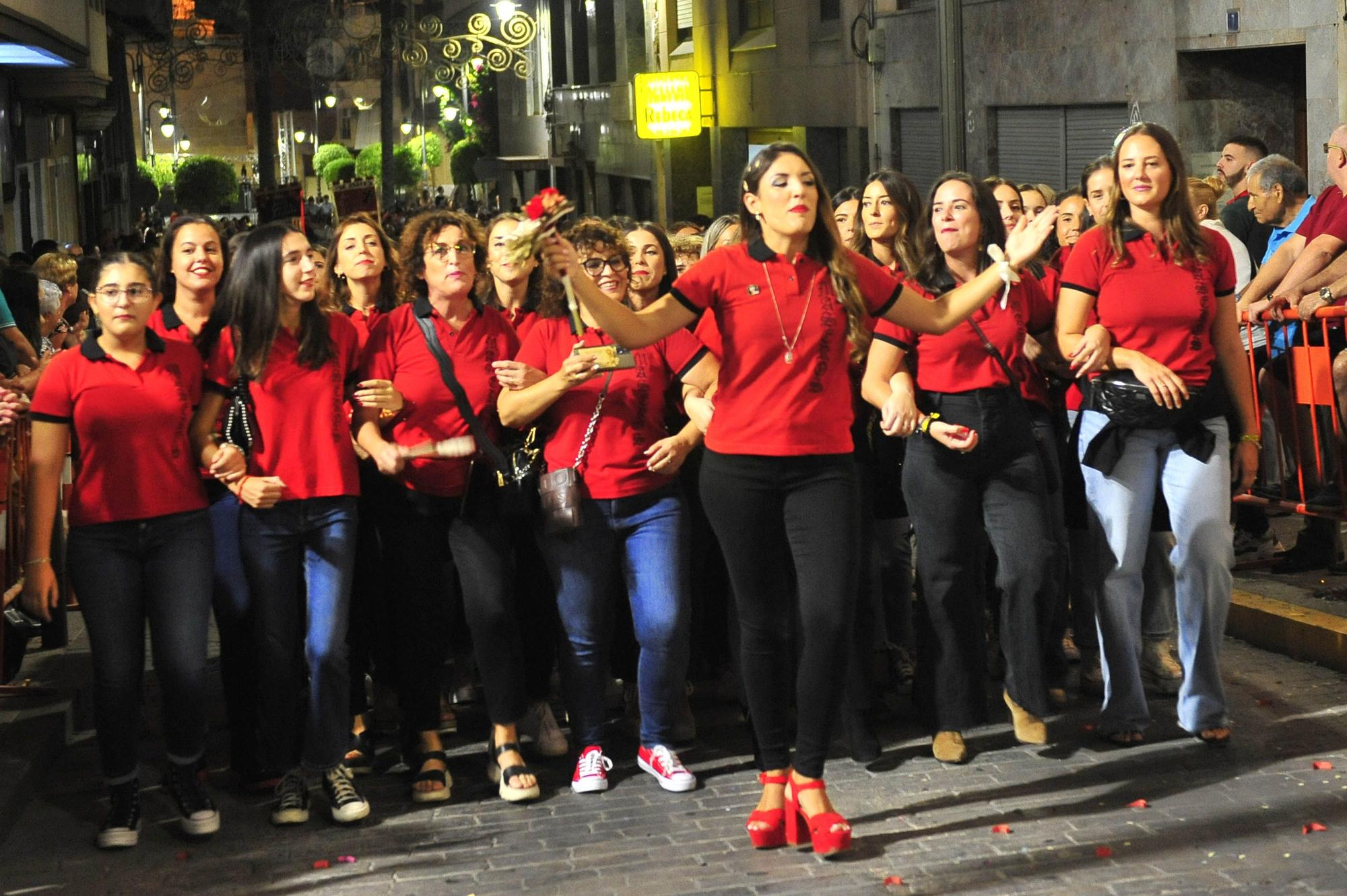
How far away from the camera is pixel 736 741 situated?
7.11m

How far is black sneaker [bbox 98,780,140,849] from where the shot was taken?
615 centimetres

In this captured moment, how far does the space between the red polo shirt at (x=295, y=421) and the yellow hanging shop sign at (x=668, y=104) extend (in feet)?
83.9

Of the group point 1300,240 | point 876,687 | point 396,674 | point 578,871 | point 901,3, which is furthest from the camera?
point 901,3

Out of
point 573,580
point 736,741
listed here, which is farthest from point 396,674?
point 736,741

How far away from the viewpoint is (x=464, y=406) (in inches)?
257

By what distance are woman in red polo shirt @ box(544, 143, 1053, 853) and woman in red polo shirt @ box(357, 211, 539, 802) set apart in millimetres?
Result: 1157

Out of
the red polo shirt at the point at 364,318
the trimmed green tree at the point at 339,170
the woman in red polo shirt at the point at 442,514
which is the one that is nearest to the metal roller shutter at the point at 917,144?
the red polo shirt at the point at 364,318

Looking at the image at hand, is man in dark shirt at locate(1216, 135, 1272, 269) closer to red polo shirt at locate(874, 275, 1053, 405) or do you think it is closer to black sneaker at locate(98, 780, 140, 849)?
red polo shirt at locate(874, 275, 1053, 405)

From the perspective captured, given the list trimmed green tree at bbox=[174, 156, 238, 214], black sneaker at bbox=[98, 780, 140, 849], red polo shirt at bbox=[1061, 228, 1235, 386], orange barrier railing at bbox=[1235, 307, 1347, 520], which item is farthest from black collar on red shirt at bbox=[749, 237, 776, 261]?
trimmed green tree at bbox=[174, 156, 238, 214]

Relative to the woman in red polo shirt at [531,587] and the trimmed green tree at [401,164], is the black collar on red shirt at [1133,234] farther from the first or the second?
the trimmed green tree at [401,164]

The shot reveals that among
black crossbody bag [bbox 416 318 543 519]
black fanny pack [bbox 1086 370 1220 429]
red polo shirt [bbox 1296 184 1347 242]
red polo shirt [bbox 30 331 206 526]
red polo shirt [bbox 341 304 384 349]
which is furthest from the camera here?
red polo shirt [bbox 1296 184 1347 242]

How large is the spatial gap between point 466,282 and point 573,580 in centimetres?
121

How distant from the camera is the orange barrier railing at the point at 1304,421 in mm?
8289

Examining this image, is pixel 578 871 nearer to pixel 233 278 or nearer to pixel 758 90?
pixel 233 278
